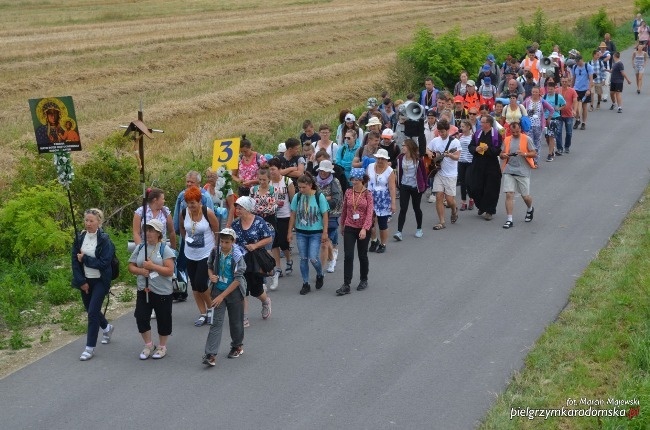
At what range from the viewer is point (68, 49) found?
115 ft

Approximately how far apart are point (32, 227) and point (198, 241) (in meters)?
2.96

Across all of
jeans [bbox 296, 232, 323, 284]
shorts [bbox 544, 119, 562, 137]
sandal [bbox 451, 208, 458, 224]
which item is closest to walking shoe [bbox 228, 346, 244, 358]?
jeans [bbox 296, 232, 323, 284]

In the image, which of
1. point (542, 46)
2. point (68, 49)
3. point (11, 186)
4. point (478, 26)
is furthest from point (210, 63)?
point (11, 186)

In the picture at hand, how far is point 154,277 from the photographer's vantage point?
9.58 metres

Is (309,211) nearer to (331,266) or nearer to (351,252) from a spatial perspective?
(351,252)

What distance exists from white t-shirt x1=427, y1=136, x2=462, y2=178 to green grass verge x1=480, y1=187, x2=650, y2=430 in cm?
307

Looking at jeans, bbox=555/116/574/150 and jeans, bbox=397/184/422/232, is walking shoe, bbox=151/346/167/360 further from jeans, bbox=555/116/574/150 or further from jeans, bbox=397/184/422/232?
jeans, bbox=555/116/574/150

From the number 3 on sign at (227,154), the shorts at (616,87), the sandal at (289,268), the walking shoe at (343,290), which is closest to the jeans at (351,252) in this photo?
the walking shoe at (343,290)

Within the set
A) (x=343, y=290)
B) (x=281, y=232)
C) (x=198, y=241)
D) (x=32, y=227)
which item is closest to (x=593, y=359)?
(x=343, y=290)

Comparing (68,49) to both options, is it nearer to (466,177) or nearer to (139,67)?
(139,67)

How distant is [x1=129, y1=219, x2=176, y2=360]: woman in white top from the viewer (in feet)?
31.4

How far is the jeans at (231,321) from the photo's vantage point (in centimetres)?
947

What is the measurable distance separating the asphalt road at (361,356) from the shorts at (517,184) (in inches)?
29.9

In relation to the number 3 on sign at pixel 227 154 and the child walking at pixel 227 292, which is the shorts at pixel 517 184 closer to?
the number 3 on sign at pixel 227 154
